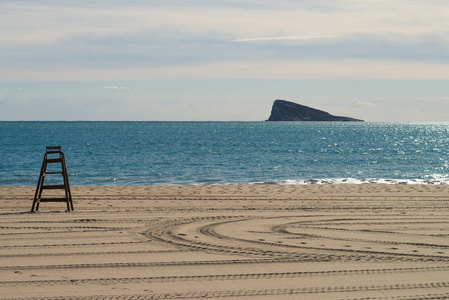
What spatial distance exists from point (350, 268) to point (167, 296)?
246 cm

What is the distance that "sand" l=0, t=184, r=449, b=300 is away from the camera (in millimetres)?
5664

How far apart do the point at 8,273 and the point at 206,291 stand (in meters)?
2.44

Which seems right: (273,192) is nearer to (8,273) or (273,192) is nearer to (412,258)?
(412,258)

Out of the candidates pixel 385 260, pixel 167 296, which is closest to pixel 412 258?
pixel 385 260

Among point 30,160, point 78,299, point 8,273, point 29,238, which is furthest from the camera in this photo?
point 30,160

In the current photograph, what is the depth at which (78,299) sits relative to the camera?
526 cm

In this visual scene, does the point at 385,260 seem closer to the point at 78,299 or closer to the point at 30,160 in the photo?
the point at 78,299

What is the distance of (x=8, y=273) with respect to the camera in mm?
6117

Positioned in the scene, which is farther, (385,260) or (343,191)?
(343,191)

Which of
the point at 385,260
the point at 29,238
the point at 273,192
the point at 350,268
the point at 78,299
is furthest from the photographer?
the point at 273,192

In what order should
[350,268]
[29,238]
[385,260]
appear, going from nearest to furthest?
[350,268] → [385,260] → [29,238]

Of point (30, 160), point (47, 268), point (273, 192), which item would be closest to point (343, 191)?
point (273, 192)

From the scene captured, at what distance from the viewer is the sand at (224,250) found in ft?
18.6

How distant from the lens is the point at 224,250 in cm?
750
